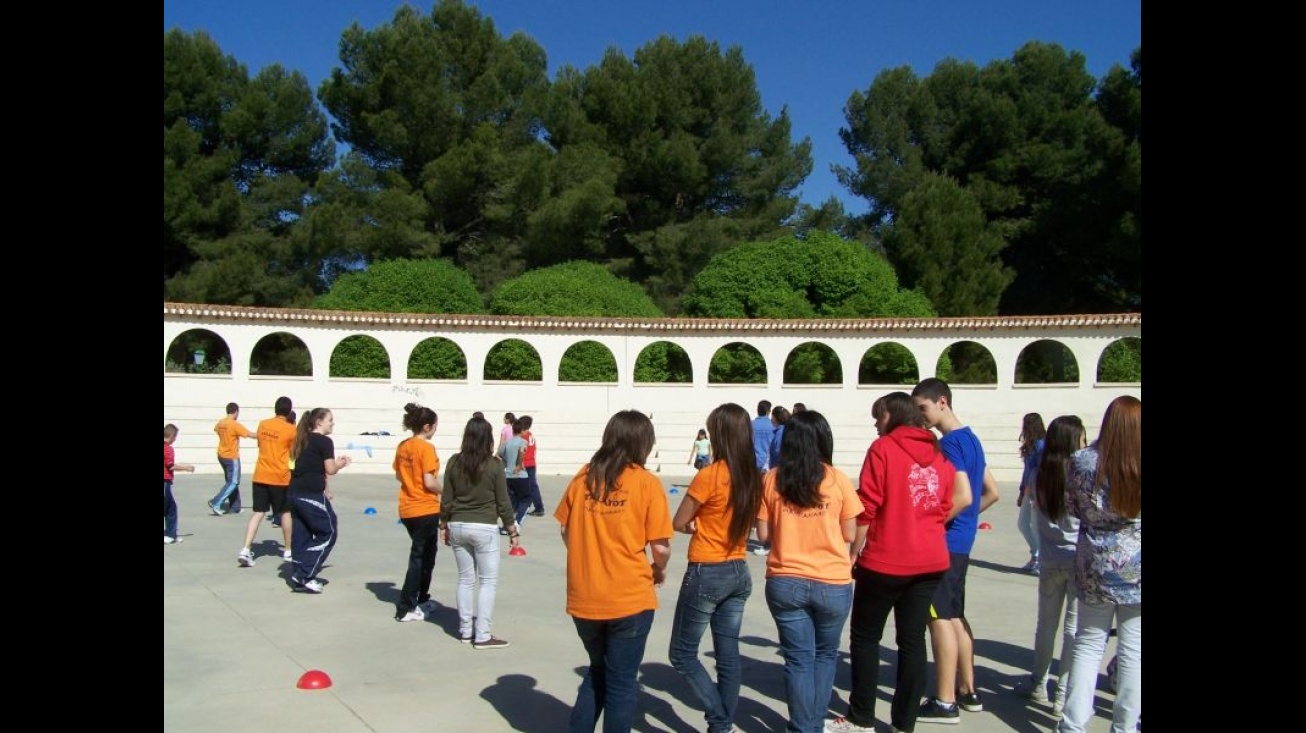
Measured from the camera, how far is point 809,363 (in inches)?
1300

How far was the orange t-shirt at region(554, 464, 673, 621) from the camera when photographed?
15.8 feet

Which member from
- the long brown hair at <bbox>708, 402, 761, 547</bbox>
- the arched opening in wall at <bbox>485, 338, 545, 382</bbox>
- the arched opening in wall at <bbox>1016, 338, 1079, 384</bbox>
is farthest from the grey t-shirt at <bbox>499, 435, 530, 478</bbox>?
the arched opening in wall at <bbox>1016, 338, 1079, 384</bbox>

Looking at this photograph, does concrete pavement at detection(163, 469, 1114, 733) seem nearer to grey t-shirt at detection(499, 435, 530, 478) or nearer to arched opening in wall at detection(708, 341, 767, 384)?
grey t-shirt at detection(499, 435, 530, 478)

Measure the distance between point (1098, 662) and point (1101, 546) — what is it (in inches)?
22.1

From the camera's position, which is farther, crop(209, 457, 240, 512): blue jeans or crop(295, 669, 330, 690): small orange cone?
crop(209, 457, 240, 512): blue jeans

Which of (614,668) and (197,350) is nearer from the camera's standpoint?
(614,668)

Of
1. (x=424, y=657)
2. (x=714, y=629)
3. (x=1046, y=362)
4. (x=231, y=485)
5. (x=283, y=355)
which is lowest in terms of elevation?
(x=424, y=657)

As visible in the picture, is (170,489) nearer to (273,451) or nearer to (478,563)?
(273,451)

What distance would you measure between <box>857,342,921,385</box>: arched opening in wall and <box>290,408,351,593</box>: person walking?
75.0 feet

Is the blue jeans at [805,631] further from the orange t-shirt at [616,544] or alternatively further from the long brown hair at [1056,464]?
the long brown hair at [1056,464]

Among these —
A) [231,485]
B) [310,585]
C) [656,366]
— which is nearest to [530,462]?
[231,485]

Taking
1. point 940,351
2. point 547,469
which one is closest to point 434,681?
point 547,469
